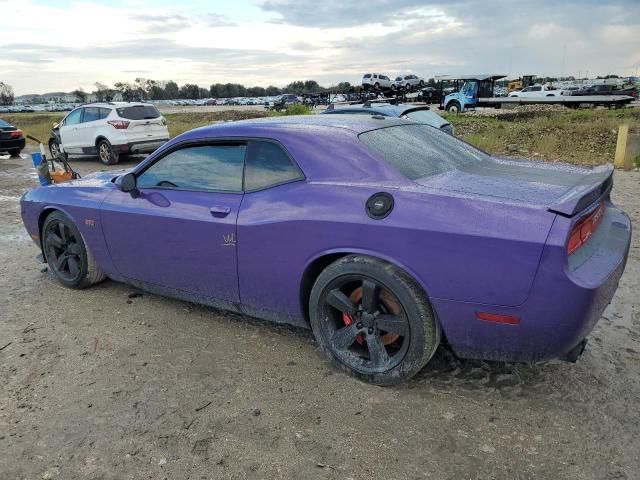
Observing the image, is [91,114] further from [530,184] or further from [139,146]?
[530,184]

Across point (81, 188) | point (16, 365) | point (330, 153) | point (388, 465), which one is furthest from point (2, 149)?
point (388, 465)

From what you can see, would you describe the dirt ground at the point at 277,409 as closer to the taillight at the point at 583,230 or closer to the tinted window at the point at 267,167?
the taillight at the point at 583,230

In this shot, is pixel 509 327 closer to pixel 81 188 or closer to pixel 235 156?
pixel 235 156

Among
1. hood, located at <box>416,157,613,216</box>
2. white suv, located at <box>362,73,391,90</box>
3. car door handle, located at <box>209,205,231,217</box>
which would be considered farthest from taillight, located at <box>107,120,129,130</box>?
white suv, located at <box>362,73,391,90</box>

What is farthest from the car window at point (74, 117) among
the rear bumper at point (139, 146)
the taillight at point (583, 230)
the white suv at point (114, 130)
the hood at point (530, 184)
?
the taillight at point (583, 230)

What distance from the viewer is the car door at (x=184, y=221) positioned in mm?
3465

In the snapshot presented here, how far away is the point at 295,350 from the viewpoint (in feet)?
11.7

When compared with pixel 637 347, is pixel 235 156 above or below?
above

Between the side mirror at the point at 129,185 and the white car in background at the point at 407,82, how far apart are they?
51.7 metres

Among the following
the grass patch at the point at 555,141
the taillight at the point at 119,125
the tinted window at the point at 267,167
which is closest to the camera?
the tinted window at the point at 267,167

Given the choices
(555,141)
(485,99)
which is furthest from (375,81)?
(555,141)

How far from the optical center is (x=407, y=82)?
2158 inches

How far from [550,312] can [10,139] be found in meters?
17.1

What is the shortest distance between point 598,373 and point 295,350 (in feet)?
6.18
